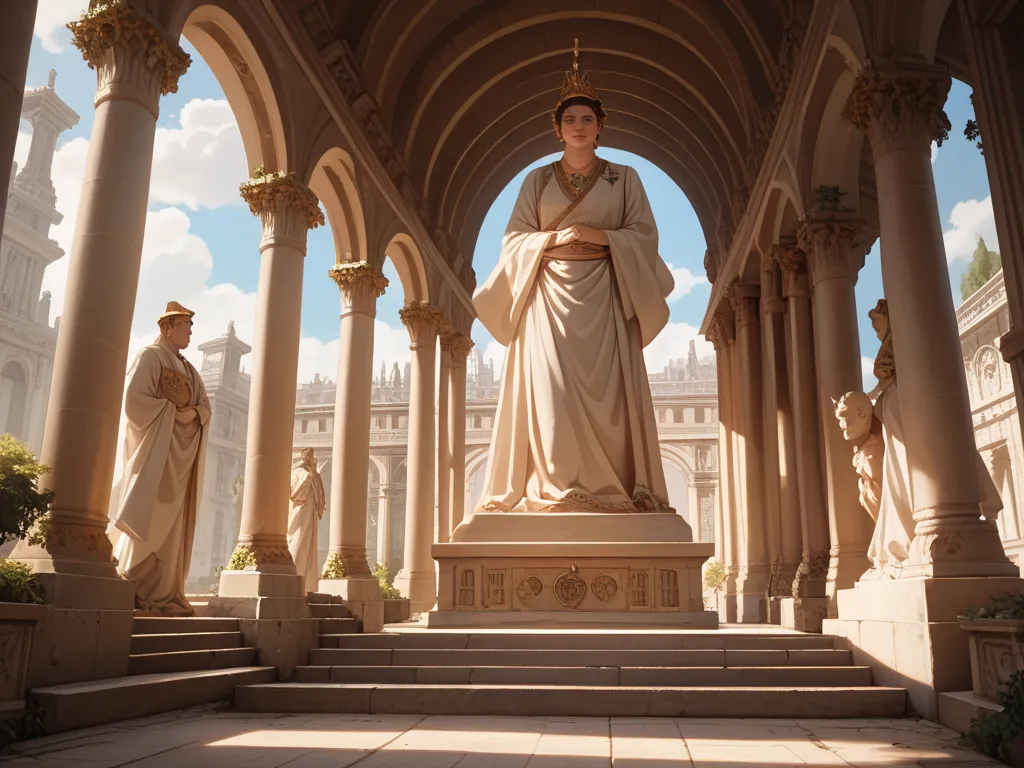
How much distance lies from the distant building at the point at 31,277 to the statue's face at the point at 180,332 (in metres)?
35.4

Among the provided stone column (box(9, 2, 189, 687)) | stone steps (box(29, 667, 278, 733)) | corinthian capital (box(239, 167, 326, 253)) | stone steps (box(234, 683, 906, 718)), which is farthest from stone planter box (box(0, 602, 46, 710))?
corinthian capital (box(239, 167, 326, 253))

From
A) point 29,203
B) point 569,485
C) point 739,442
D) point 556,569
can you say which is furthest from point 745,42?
point 29,203

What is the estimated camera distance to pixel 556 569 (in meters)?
8.56

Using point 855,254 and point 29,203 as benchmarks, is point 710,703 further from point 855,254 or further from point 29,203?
point 29,203

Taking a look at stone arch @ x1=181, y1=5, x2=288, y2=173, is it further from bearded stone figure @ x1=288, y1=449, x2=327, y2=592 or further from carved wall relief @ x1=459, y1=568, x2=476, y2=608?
carved wall relief @ x1=459, y1=568, x2=476, y2=608

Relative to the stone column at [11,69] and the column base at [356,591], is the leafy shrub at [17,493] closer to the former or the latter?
the stone column at [11,69]

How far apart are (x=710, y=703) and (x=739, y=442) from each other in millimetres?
11546

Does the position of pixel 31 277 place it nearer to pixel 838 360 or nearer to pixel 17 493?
pixel 838 360

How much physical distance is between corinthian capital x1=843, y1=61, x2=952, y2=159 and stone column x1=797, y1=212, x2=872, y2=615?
9.62 ft

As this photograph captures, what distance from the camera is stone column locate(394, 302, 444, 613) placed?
17.5 metres

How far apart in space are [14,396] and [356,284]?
118 ft

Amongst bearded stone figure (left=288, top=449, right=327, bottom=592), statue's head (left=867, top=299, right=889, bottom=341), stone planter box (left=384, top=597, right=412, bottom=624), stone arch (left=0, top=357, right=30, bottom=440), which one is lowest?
stone planter box (left=384, top=597, right=412, bottom=624)

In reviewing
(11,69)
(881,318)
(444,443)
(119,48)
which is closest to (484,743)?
(11,69)

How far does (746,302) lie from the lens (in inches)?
659
